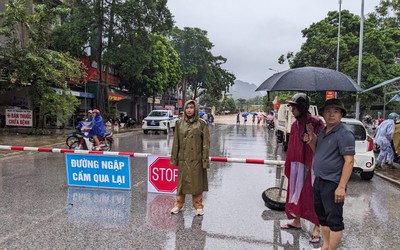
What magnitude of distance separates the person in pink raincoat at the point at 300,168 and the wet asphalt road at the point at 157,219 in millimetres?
349

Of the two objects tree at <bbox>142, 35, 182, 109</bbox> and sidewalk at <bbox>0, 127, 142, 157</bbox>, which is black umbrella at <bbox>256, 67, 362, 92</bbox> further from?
tree at <bbox>142, 35, 182, 109</bbox>

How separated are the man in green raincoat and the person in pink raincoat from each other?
1265mm

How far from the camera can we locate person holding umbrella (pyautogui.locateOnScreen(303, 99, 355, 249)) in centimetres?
327

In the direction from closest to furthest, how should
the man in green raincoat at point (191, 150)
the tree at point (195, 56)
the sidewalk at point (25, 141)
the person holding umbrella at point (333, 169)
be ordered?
the person holding umbrella at point (333, 169) → the man in green raincoat at point (191, 150) → the sidewalk at point (25, 141) → the tree at point (195, 56)

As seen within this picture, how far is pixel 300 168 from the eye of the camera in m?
4.51

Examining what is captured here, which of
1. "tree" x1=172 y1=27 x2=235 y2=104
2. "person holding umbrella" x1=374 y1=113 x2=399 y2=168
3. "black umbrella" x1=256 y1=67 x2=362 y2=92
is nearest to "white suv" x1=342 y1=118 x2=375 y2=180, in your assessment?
"person holding umbrella" x1=374 y1=113 x2=399 y2=168

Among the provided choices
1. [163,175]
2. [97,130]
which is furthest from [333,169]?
[97,130]

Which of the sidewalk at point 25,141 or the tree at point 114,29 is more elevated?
the tree at point 114,29

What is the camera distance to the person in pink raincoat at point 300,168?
14.1 ft

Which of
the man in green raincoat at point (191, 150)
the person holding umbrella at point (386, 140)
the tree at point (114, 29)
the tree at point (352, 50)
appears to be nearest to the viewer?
the man in green raincoat at point (191, 150)

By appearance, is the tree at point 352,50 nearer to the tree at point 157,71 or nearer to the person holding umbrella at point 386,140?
the person holding umbrella at point 386,140

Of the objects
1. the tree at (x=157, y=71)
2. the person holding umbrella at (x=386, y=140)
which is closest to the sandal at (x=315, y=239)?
the person holding umbrella at (x=386, y=140)

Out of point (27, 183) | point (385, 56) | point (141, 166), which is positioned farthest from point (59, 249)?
point (385, 56)

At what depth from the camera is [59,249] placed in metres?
3.90
